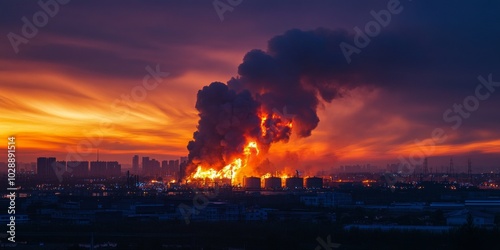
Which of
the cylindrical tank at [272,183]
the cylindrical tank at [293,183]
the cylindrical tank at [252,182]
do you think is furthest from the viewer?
Result: the cylindrical tank at [293,183]

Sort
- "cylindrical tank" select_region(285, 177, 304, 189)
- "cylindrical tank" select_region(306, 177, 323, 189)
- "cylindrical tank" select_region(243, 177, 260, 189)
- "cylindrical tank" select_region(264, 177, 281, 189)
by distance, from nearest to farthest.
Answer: "cylindrical tank" select_region(243, 177, 260, 189)
"cylindrical tank" select_region(264, 177, 281, 189)
"cylindrical tank" select_region(285, 177, 304, 189)
"cylindrical tank" select_region(306, 177, 323, 189)

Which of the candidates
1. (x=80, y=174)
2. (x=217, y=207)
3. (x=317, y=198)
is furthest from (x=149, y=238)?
(x=80, y=174)

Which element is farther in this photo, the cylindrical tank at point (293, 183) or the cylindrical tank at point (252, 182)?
the cylindrical tank at point (293, 183)

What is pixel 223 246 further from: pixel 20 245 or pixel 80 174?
pixel 80 174

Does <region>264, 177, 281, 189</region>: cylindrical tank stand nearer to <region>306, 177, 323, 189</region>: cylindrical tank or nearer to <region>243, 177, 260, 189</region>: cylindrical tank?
<region>243, 177, 260, 189</region>: cylindrical tank

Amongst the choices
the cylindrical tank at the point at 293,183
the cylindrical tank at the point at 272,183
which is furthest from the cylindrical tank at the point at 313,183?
the cylindrical tank at the point at 272,183

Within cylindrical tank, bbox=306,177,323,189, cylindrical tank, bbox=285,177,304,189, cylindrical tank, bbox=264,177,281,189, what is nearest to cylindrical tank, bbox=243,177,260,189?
cylindrical tank, bbox=264,177,281,189

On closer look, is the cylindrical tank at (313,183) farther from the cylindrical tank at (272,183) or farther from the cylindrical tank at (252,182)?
the cylindrical tank at (252,182)

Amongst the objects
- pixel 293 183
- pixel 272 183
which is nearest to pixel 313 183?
pixel 293 183

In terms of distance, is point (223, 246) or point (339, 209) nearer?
point (223, 246)
